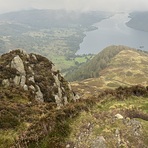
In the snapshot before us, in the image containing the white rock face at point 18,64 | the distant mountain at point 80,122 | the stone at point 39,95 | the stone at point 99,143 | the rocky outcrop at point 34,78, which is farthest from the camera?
the white rock face at point 18,64

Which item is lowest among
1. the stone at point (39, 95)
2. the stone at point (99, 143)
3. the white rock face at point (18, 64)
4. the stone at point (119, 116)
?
the stone at point (39, 95)

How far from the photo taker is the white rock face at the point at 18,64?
4075 centimetres

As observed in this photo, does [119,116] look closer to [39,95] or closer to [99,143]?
[99,143]

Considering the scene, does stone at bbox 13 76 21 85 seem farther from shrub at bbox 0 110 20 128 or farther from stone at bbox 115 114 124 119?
stone at bbox 115 114 124 119

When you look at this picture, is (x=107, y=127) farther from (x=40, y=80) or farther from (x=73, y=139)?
(x=40, y=80)

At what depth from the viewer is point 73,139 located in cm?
1509

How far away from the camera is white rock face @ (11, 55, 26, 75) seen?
134 feet

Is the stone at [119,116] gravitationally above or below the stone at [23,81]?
above

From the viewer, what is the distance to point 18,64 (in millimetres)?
41844

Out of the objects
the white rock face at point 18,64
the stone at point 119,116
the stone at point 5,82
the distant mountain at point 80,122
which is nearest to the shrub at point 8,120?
the distant mountain at point 80,122

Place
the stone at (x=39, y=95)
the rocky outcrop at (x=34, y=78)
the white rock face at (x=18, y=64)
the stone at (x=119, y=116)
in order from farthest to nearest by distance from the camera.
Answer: the white rock face at (x=18, y=64), the rocky outcrop at (x=34, y=78), the stone at (x=39, y=95), the stone at (x=119, y=116)

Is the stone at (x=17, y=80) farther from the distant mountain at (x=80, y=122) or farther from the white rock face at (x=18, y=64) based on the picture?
the distant mountain at (x=80, y=122)

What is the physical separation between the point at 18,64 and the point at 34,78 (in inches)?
147

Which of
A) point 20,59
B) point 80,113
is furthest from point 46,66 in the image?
point 80,113
